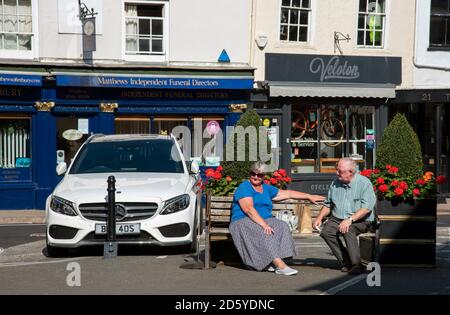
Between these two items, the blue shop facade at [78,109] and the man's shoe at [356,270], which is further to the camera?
the blue shop facade at [78,109]

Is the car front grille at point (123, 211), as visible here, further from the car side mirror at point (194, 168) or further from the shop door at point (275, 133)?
the shop door at point (275, 133)

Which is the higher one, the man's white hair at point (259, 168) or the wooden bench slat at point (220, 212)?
the man's white hair at point (259, 168)

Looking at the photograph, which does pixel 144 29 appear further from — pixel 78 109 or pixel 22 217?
pixel 22 217

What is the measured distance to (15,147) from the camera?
21.9m

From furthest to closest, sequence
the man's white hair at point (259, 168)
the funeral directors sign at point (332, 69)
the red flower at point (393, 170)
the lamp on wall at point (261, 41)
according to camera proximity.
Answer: the funeral directors sign at point (332, 69), the lamp on wall at point (261, 41), the red flower at point (393, 170), the man's white hair at point (259, 168)

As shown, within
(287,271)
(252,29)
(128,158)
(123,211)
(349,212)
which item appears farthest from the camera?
(252,29)

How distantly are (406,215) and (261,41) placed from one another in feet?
44.7

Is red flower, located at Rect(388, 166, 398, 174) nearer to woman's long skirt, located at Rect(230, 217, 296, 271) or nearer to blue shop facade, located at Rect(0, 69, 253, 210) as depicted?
woman's long skirt, located at Rect(230, 217, 296, 271)

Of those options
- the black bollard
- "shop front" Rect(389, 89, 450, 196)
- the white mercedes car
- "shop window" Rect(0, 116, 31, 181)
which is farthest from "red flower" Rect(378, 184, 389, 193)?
"shop front" Rect(389, 89, 450, 196)

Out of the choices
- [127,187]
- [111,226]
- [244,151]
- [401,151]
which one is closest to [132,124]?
[244,151]

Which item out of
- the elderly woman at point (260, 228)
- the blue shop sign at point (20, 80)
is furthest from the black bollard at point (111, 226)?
the blue shop sign at point (20, 80)

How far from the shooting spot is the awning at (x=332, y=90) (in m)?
23.0

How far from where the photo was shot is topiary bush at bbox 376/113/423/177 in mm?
10164
